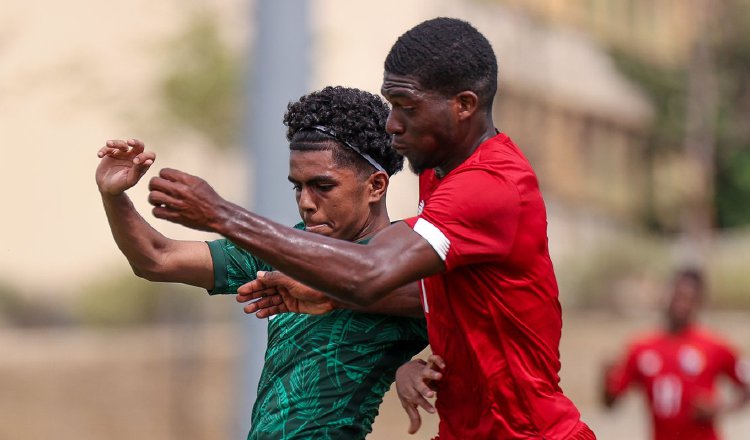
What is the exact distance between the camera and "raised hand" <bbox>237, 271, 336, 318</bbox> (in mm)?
4199

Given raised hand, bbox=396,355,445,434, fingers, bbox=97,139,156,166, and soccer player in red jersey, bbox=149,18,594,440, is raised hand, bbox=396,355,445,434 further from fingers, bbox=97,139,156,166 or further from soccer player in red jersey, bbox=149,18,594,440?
fingers, bbox=97,139,156,166

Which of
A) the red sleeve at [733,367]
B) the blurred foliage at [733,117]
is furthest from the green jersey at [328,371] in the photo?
the blurred foliage at [733,117]

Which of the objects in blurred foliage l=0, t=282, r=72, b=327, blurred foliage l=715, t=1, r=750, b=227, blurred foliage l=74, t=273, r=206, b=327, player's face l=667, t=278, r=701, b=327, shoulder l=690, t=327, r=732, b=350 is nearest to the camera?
shoulder l=690, t=327, r=732, b=350

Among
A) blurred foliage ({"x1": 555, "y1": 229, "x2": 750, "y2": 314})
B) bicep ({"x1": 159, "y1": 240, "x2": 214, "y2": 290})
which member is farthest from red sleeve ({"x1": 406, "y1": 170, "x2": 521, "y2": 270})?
blurred foliage ({"x1": 555, "y1": 229, "x2": 750, "y2": 314})

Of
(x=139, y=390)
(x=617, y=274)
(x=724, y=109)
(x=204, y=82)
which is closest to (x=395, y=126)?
(x=204, y=82)

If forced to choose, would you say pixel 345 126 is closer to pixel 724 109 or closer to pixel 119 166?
pixel 119 166

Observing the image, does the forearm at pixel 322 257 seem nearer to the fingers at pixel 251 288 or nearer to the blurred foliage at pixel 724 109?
the fingers at pixel 251 288

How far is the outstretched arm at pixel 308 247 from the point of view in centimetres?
361

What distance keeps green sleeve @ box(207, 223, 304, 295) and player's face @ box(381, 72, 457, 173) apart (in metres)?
0.85

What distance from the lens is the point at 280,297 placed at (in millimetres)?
4254

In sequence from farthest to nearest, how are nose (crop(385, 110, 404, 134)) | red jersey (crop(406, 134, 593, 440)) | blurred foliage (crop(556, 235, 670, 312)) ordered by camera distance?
blurred foliage (crop(556, 235, 670, 312)), nose (crop(385, 110, 404, 134)), red jersey (crop(406, 134, 593, 440))

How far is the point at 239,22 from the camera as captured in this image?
15.5 m

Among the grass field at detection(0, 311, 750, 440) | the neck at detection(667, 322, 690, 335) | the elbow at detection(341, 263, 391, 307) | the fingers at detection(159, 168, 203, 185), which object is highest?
the fingers at detection(159, 168, 203, 185)

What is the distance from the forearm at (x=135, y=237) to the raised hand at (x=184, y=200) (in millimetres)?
1023
